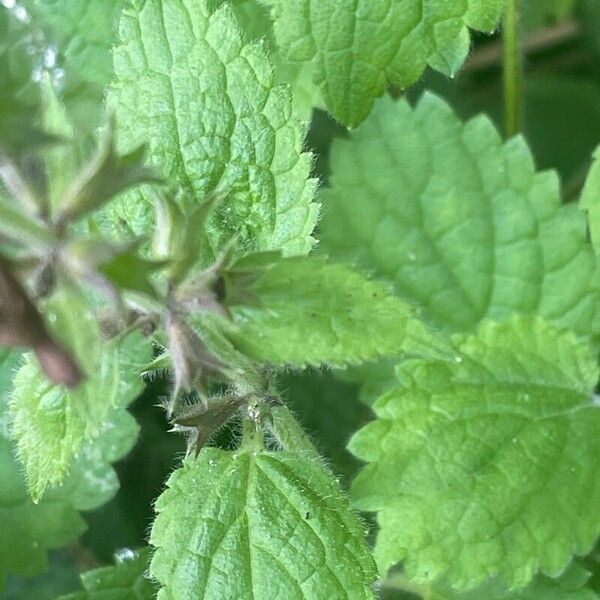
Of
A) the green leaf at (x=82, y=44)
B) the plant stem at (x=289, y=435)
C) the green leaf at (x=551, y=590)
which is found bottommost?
the green leaf at (x=551, y=590)

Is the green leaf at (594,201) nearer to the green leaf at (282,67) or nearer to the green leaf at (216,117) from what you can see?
the green leaf at (282,67)

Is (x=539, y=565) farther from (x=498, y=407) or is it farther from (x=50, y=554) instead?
(x=50, y=554)

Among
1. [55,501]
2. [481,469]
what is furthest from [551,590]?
[55,501]

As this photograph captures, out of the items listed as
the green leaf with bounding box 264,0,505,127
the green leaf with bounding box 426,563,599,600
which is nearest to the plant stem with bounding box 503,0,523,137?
the green leaf with bounding box 264,0,505,127

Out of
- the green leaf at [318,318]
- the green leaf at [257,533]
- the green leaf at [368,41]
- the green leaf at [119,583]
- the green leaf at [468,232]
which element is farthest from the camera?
the green leaf at [468,232]

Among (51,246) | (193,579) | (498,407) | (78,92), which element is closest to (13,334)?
(51,246)

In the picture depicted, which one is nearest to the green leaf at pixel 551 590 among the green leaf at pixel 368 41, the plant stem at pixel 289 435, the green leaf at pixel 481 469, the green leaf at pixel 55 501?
the green leaf at pixel 481 469
